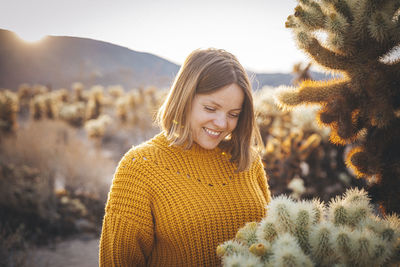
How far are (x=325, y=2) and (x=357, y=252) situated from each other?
112 cm

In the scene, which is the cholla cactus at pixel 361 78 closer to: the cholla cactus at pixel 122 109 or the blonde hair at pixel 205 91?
the blonde hair at pixel 205 91

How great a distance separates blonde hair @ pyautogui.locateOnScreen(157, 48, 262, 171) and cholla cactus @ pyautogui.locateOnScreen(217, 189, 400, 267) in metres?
0.94

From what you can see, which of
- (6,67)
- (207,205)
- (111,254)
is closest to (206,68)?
(207,205)

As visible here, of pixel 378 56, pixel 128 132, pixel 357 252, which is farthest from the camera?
pixel 128 132

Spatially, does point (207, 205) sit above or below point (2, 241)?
above

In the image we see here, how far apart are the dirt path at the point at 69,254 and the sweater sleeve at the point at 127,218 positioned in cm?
326

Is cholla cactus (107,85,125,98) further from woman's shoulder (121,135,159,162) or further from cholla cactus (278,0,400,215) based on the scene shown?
cholla cactus (278,0,400,215)

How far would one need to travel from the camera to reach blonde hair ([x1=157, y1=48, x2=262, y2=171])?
1.81 meters

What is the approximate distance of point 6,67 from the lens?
5797 mm

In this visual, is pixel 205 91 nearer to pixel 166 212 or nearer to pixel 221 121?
pixel 221 121

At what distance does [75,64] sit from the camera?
809 centimetres

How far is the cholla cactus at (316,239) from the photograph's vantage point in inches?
33.0

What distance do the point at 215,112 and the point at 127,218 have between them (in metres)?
0.85

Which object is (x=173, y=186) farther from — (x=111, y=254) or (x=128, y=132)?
(x=128, y=132)
